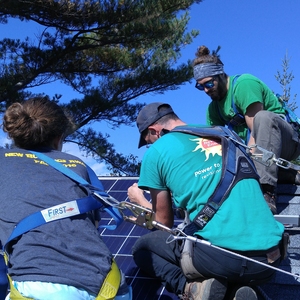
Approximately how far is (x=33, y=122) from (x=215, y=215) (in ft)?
3.53

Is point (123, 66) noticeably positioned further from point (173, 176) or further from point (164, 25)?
point (173, 176)

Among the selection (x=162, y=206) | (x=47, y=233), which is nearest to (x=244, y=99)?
(x=162, y=206)

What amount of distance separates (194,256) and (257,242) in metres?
0.36

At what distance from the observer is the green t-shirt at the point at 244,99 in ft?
Result: 14.5

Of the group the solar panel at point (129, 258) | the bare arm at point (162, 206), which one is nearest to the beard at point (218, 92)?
the solar panel at point (129, 258)

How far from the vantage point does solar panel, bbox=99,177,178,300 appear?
3430 millimetres

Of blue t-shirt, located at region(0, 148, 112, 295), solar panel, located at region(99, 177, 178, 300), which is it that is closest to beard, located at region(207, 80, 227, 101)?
solar panel, located at region(99, 177, 178, 300)

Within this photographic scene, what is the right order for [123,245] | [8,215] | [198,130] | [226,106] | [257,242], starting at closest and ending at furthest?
[8,215] < [257,242] < [198,130] < [123,245] < [226,106]

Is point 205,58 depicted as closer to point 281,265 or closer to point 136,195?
point 136,195

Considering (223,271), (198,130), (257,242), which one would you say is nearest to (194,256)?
(223,271)

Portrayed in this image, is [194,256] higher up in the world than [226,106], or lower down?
lower down

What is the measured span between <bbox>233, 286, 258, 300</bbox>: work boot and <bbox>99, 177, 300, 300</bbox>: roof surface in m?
0.53

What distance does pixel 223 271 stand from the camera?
285 cm

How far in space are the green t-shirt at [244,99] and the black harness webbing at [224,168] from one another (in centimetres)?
136
